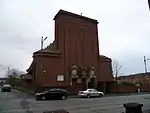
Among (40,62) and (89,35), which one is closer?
(40,62)

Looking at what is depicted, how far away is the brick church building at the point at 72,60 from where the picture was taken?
4928 centimetres

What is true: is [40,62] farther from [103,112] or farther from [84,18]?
[103,112]

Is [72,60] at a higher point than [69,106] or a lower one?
higher

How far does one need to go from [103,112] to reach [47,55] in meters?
32.2

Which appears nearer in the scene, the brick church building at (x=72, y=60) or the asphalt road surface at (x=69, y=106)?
the asphalt road surface at (x=69, y=106)

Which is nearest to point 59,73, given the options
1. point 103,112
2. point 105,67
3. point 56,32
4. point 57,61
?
point 57,61

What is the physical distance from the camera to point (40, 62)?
48688 mm

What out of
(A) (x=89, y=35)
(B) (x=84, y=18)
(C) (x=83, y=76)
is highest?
(B) (x=84, y=18)

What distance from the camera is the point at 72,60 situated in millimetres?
53000

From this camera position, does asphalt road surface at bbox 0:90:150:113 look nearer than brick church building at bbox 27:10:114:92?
Yes

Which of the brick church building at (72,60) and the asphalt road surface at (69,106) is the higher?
the brick church building at (72,60)

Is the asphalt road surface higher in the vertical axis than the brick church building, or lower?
lower

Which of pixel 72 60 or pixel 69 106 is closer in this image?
pixel 69 106

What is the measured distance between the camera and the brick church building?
49281mm
